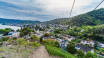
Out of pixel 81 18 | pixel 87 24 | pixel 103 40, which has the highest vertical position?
pixel 81 18

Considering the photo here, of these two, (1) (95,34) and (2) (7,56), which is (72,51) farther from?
(1) (95,34)

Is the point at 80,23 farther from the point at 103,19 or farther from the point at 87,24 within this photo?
the point at 103,19

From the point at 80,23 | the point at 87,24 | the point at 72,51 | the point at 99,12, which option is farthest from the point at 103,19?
the point at 72,51

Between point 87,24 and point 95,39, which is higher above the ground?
point 87,24

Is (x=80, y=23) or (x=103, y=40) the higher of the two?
(x=80, y=23)

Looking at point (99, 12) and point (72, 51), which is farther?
point (99, 12)

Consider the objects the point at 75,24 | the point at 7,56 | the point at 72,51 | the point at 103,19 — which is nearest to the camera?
the point at 7,56

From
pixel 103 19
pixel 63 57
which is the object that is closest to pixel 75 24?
pixel 103 19

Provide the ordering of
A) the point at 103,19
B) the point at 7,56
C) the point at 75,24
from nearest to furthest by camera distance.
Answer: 1. the point at 7,56
2. the point at 75,24
3. the point at 103,19

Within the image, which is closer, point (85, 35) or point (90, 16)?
point (85, 35)
